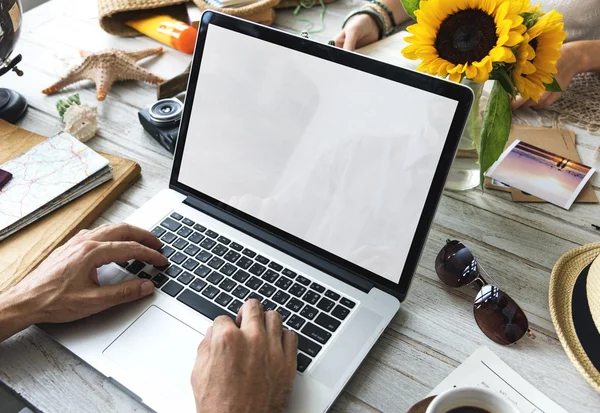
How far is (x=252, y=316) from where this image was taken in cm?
64

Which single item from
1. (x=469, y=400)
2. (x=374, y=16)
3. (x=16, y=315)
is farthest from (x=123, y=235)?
(x=374, y=16)

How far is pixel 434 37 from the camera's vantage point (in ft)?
2.29

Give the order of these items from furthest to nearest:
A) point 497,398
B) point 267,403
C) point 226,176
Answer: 1. point 226,176
2. point 267,403
3. point 497,398

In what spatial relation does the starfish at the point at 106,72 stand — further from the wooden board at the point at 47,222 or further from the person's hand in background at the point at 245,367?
the person's hand in background at the point at 245,367

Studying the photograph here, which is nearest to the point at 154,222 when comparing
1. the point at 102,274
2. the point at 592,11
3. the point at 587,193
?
the point at 102,274

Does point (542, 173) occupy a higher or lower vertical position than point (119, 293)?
higher

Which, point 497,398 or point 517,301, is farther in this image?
point 517,301

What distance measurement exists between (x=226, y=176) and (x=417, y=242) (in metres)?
0.31

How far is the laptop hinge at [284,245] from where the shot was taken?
0.71 meters

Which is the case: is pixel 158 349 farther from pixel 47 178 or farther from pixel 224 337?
pixel 47 178

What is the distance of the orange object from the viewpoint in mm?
1195

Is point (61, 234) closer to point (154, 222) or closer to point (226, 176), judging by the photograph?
point (154, 222)

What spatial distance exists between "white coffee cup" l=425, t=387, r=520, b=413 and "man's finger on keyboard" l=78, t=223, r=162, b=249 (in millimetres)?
467

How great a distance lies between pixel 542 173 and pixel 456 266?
31 cm
